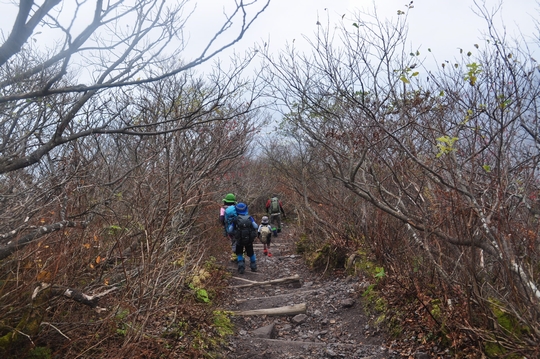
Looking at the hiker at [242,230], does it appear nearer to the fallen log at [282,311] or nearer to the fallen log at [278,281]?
the fallen log at [278,281]

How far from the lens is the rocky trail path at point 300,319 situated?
18.6 ft

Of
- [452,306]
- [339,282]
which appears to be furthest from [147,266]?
[339,282]

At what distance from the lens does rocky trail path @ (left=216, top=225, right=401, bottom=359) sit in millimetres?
5680

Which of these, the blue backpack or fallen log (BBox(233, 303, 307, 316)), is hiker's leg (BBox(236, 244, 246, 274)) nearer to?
the blue backpack

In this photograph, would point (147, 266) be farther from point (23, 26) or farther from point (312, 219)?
point (312, 219)

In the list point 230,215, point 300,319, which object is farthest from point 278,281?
point 300,319

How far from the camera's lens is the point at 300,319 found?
697cm

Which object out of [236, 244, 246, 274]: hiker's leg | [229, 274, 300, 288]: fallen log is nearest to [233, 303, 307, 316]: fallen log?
[229, 274, 300, 288]: fallen log

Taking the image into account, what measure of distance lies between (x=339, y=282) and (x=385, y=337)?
10.3ft

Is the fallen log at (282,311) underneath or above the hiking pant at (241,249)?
underneath

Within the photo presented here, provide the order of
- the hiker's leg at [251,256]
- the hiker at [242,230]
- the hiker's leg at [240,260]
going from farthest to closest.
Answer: the hiker's leg at [251,256] < the hiker's leg at [240,260] < the hiker at [242,230]

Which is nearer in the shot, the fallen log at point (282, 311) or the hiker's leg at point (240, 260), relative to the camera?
the fallen log at point (282, 311)

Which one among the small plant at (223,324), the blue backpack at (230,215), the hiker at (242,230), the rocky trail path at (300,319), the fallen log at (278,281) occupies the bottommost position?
the rocky trail path at (300,319)

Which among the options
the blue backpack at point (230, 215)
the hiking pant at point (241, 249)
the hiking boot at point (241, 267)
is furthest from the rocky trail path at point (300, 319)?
the blue backpack at point (230, 215)
